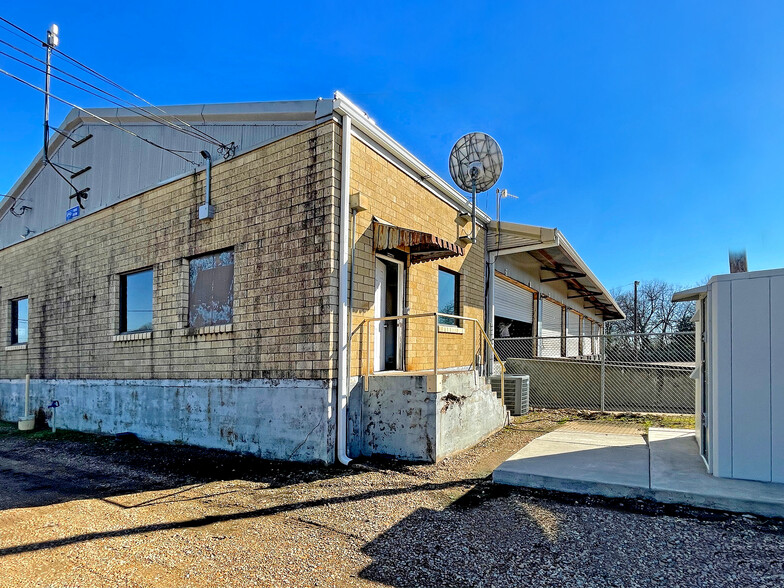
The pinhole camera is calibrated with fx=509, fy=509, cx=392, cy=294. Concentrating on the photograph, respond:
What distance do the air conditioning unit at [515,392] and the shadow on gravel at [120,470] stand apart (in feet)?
18.2

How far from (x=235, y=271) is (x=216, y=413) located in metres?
2.30

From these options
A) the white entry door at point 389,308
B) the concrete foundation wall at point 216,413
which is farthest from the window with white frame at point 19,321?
the white entry door at point 389,308

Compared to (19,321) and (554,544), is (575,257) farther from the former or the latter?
(19,321)

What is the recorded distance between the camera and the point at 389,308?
29.1 feet

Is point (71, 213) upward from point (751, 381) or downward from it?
upward

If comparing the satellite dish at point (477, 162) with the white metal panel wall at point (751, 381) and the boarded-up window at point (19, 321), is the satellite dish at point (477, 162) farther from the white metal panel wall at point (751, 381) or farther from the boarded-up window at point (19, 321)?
the boarded-up window at point (19, 321)

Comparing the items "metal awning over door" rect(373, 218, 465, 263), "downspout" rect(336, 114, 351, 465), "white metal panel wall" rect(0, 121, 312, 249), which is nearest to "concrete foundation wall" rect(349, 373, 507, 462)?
"downspout" rect(336, 114, 351, 465)

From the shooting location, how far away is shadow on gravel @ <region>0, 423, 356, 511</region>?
6227 mm

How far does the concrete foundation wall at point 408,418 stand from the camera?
697 cm

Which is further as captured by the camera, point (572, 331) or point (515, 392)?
point (572, 331)

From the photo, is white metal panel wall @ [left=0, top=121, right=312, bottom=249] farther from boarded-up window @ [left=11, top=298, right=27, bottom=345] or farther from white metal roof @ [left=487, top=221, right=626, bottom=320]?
white metal roof @ [left=487, top=221, right=626, bottom=320]

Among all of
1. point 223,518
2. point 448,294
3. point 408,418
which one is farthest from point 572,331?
point 223,518

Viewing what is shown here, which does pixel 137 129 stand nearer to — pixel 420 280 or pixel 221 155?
pixel 221 155

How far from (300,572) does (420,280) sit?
243 inches
